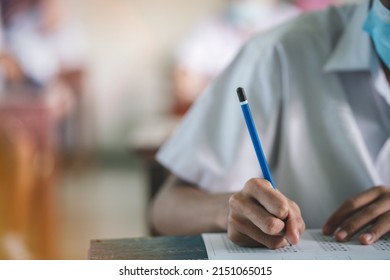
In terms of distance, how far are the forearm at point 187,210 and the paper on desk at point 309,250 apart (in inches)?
4.8

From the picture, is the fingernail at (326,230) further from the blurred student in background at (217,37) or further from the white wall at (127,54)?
the white wall at (127,54)

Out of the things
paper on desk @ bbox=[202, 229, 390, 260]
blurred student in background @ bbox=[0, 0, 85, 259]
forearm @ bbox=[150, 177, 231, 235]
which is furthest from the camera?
blurred student in background @ bbox=[0, 0, 85, 259]

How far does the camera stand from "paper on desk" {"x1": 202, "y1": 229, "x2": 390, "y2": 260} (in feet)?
1.92

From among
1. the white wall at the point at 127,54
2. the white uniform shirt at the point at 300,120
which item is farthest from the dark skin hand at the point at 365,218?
the white wall at the point at 127,54

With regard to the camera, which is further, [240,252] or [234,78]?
[234,78]

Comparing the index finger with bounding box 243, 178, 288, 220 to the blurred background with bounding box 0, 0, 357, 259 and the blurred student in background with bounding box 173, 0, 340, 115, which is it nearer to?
the blurred background with bounding box 0, 0, 357, 259

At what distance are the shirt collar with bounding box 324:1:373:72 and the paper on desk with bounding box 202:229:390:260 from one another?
0.28 meters

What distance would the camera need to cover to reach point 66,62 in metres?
5.10

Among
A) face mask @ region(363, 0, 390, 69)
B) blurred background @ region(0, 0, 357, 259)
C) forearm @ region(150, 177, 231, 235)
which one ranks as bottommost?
blurred background @ region(0, 0, 357, 259)

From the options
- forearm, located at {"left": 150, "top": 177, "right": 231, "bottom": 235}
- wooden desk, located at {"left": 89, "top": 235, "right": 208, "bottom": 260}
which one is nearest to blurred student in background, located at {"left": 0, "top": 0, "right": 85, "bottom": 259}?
forearm, located at {"left": 150, "top": 177, "right": 231, "bottom": 235}

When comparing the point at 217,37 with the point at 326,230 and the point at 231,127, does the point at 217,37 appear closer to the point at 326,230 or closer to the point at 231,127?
the point at 231,127

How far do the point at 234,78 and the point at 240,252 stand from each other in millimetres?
345

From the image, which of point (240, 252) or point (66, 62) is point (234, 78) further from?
point (66, 62)
